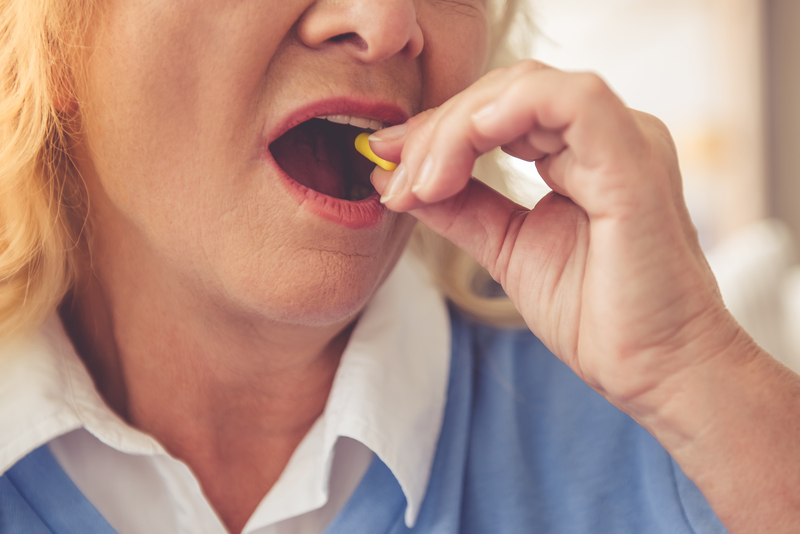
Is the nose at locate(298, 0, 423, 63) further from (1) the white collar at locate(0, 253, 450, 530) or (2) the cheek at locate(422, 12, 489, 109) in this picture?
(1) the white collar at locate(0, 253, 450, 530)

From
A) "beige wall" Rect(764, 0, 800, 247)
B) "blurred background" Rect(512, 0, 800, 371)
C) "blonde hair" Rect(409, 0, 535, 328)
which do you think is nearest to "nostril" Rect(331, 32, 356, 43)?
"blonde hair" Rect(409, 0, 535, 328)

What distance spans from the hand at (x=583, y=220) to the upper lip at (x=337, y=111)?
0.07m

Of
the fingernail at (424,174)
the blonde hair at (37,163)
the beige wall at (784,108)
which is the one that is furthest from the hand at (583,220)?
the beige wall at (784,108)

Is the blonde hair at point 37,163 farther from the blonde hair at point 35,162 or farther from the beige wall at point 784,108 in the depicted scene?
the beige wall at point 784,108

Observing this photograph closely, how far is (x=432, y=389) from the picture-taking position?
983 millimetres

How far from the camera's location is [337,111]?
737 mm

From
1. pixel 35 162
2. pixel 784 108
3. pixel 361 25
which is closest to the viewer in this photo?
pixel 361 25

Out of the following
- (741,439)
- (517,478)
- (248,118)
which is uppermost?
(248,118)

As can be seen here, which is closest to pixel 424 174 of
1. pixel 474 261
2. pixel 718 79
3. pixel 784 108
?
pixel 474 261

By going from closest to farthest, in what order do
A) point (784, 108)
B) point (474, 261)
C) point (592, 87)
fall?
point (592, 87) → point (474, 261) → point (784, 108)

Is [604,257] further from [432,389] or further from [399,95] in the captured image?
[432,389]

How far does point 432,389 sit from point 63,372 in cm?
54

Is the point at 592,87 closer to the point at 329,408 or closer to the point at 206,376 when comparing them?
the point at 329,408

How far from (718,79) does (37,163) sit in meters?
3.61
